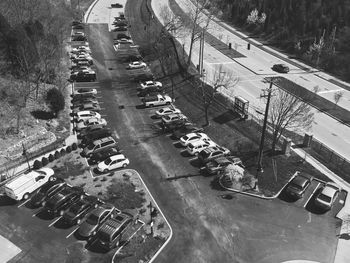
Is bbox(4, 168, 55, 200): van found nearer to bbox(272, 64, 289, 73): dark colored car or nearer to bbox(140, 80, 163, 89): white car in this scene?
bbox(140, 80, 163, 89): white car

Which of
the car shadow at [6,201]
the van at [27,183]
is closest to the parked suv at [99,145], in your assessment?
the van at [27,183]

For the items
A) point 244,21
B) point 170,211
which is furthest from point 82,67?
point 244,21

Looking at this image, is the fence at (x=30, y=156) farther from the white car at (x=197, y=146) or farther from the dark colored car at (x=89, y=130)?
the white car at (x=197, y=146)

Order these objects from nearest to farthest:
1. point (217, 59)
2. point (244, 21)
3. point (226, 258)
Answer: point (226, 258) < point (217, 59) < point (244, 21)

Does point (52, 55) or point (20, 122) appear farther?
point (52, 55)

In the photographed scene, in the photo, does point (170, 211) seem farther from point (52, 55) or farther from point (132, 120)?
point (52, 55)

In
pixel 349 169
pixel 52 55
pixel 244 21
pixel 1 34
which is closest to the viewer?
pixel 349 169

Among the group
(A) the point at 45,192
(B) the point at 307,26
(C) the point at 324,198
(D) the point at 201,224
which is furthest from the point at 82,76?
(B) the point at 307,26
